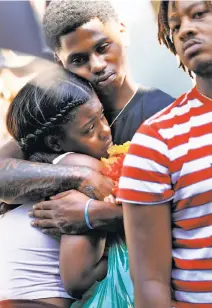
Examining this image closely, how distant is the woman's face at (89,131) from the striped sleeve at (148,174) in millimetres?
226

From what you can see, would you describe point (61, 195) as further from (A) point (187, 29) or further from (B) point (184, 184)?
(A) point (187, 29)

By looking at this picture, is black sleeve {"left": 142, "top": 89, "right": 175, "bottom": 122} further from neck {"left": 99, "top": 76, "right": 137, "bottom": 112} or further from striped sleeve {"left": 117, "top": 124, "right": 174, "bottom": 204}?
striped sleeve {"left": 117, "top": 124, "right": 174, "bottom": 204}

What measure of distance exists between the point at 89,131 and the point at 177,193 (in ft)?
1.03

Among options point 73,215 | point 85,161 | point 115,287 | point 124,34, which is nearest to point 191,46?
point 124,34

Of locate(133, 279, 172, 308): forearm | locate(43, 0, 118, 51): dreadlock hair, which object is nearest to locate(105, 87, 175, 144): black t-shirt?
locate(43, 0, 118, 51): dreadlock hair

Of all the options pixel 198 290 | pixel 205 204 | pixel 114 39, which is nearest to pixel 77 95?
pixel 114 39

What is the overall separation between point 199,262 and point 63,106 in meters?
0.50

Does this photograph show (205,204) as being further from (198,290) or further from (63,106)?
(63,106)

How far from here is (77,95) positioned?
123 cm

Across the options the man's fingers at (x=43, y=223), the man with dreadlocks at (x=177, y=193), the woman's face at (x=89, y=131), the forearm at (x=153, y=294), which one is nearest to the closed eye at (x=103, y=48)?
the woman's face at (x=89, y=131)

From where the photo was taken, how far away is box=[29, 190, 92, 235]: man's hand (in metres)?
1.21

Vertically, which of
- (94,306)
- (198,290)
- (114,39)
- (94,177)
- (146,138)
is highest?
(114,39)

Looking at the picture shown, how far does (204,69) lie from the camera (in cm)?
104

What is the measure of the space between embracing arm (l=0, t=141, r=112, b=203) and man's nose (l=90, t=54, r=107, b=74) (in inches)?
9.7
